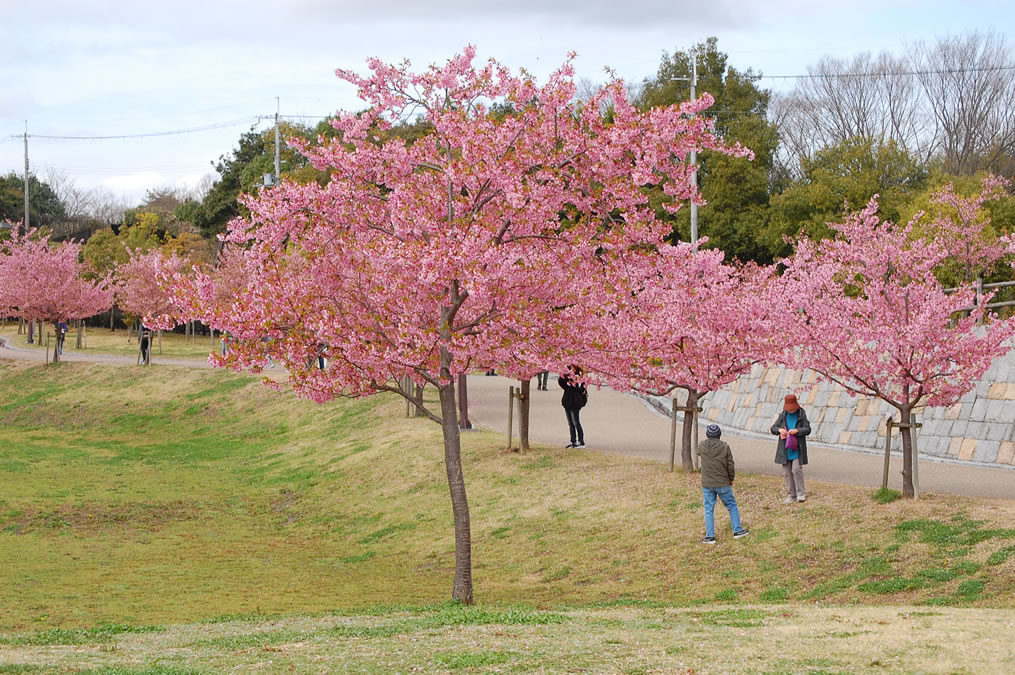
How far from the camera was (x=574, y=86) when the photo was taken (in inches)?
546

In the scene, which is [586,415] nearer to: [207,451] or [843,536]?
[207,451]

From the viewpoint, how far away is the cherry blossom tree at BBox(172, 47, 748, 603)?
1352 cm

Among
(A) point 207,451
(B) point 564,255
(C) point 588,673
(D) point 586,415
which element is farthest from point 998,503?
(A) point 207,451

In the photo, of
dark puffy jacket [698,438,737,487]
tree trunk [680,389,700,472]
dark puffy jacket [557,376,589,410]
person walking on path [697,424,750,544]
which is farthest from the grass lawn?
dark puffy jacket [557,376,589,410]

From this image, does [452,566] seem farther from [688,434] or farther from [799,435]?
[799,435]

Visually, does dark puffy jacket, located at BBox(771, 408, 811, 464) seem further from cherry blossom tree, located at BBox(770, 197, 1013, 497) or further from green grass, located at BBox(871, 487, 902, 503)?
green grass, located at BBox(871, 487, 902, 503)

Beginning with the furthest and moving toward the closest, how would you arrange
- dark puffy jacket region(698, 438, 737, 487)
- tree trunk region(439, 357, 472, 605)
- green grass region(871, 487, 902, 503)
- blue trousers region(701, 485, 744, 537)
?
green grass region(871, 487, 902, 503)
blue trousers region(701, 485, 744, 537)
dark puffy jacket region(698, 438, 737, 487)
tree trunk region(439, 357, 472, 605)

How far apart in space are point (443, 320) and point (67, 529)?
12076mm

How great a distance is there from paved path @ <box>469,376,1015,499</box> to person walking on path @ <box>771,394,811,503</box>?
2.00 m

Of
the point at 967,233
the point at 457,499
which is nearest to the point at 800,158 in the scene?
the point at 967,233

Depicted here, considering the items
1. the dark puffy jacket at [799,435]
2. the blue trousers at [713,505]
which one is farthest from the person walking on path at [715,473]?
the dark puffy jacket at [799,435]

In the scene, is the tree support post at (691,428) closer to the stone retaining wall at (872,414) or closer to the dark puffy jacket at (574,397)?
the stone retaining wall at (872,414)

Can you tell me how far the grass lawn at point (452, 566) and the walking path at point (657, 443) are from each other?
157 cm

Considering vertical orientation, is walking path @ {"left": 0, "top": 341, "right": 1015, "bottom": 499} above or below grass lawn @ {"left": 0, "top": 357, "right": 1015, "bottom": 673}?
above
